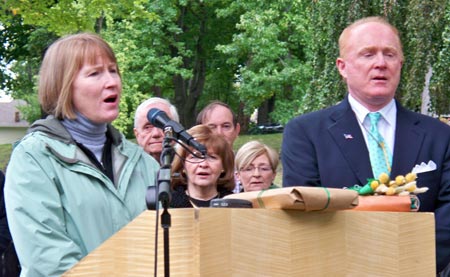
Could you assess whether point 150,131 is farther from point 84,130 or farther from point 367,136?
point 84,130

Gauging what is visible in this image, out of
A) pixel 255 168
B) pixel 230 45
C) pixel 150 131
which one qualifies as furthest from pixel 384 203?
pixel 230 45

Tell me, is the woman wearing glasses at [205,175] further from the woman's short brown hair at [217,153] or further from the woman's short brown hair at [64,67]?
the woman's short brown hair at [64,67]

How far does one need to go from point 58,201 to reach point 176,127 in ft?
1.89

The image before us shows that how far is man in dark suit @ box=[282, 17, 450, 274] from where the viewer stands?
4074 mm

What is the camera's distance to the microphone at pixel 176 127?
306cm

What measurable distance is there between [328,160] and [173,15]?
29.5 m

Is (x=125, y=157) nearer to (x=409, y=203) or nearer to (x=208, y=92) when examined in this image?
(x=409, y=203)

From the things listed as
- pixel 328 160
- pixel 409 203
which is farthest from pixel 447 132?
pixel 409 203

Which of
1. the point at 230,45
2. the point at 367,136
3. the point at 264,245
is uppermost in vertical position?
the point at 230,45

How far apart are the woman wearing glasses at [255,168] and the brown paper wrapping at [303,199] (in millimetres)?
3105

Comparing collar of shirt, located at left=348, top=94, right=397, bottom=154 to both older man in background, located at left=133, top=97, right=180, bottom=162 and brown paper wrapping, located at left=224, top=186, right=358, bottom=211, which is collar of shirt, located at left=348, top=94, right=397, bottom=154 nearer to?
brown paper wrapping, located at left=224, top=186, right=358, bottom=211

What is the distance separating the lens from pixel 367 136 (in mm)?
4184

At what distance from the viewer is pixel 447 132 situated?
420 cm

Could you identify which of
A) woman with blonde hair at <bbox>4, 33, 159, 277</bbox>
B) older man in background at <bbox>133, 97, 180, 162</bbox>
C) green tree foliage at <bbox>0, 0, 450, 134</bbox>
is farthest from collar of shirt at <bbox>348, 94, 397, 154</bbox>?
green tree foliage at <bbox>0, 0, 450, 134</bbox>
